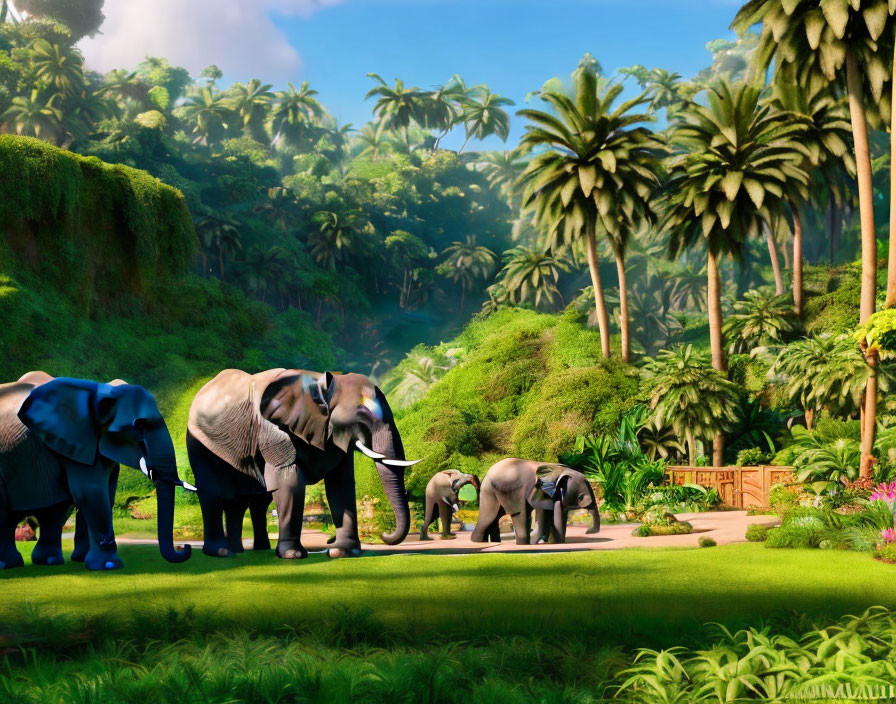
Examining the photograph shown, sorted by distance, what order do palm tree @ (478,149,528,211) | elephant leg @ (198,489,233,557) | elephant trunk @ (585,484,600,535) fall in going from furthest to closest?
1. palm tree @ (478,149,528,211)
2. elephant trunk @ (585,484,600,535)
3. elephant leg @ (198,489,233,557)

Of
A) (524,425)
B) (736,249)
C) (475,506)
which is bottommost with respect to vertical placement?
(475,506)

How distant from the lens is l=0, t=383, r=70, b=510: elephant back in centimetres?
1077

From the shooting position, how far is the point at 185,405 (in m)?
34.5

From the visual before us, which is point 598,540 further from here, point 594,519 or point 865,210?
point 865,210

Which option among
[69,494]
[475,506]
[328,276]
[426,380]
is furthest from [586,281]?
[69,494]

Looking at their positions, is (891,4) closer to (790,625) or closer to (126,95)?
(790,625)

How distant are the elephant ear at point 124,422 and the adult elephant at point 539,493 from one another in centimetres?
641

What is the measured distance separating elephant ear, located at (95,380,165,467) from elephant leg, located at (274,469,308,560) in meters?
1.83

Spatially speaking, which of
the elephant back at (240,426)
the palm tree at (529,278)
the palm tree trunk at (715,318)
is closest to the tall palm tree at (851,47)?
the palm tree trunk at (715,318)

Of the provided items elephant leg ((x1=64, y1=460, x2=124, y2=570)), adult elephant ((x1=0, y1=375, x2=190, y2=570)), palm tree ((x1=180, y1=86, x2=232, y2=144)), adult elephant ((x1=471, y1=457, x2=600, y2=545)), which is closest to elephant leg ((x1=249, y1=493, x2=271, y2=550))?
adult elephant ((x1=0, y1=375, x2=190, y2=570))

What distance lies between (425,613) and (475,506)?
1920cm

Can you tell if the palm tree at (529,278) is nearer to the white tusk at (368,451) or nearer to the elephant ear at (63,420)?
the white tusk at (368,451)

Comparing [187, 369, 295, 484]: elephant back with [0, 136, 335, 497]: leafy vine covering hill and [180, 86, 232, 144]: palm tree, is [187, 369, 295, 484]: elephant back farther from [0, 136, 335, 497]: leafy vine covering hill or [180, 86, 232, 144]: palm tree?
[180, 86, 232, 144]: palm tree

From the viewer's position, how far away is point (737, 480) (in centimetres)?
2491
